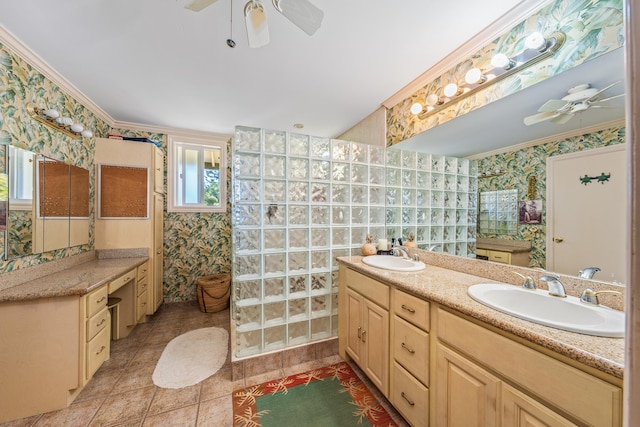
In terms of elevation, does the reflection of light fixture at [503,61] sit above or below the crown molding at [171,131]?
below

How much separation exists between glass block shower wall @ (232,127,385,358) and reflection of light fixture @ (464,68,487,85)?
2.74 ft

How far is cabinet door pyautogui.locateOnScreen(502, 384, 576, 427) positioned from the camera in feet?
2.36

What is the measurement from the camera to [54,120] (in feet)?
6.19

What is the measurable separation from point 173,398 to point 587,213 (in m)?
2.61

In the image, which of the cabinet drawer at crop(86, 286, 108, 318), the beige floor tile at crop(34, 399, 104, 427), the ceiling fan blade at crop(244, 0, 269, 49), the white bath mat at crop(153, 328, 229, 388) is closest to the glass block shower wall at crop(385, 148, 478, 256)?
the ceiling fan blade at crop(244, 0, 269, 49)

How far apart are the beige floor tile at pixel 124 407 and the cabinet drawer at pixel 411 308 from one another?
1.73 meters

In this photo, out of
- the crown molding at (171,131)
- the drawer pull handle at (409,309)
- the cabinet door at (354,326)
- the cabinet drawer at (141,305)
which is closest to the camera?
the drawer pull handle at (409,309)

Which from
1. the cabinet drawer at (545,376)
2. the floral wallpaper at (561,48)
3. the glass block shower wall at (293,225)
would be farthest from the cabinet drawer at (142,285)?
the floral wallpaper at (561,48)

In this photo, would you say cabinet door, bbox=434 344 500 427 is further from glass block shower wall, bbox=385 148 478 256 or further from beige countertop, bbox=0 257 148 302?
beige countertop, bbox=0 257 148 302

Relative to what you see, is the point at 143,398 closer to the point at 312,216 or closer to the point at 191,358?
the point at 191,358

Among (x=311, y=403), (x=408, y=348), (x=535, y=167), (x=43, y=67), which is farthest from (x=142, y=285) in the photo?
(x=535, y=167)

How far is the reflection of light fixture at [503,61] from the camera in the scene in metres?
1.35

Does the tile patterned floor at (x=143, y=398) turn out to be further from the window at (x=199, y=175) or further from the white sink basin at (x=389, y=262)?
the window at (x=199, y=175)

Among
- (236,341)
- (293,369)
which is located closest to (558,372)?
(293,369)
